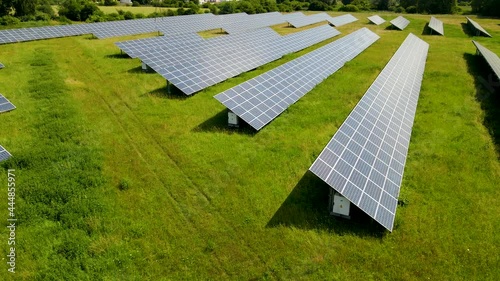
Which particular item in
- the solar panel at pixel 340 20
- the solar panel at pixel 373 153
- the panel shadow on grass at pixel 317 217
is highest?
the solar panel at pixel 340 20

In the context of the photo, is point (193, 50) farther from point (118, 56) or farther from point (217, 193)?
point (217, 193)

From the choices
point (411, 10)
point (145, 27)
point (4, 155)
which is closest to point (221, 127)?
point (4, 155)

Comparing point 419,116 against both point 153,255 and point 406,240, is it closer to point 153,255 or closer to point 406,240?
point 406,240

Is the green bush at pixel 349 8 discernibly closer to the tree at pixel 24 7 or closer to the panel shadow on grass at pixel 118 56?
the tree at pixel 24 7

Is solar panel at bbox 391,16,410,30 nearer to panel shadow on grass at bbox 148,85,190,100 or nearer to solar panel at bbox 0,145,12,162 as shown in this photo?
panel shadow on grass at bbox 148,85,190,100

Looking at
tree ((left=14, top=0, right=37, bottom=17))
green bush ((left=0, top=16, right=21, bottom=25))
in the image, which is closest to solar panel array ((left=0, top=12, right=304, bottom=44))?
green bush ((left=0, top=16, right=21, bottom=25))

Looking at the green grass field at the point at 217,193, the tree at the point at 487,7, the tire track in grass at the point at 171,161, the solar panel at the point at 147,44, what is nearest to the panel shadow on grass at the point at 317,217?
the green grass field at the point at 217,193
